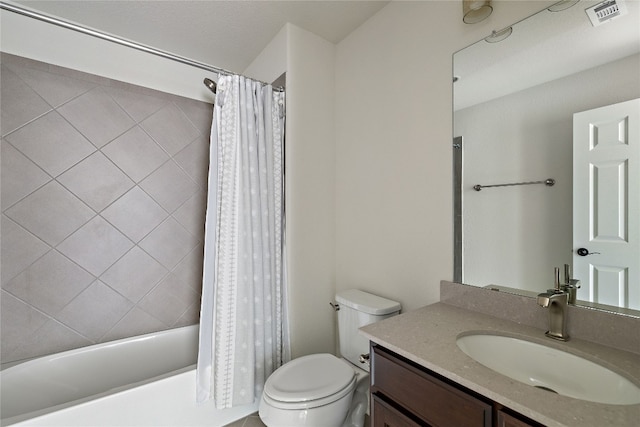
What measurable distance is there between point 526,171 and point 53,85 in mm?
2678

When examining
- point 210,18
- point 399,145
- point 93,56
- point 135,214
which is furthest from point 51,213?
point 399,145

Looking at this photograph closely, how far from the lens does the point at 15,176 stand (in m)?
1.62

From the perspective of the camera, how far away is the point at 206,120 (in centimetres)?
232

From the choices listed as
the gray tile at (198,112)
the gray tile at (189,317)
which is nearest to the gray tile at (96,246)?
the gray tile at (189,317)

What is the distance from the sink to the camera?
71 cm

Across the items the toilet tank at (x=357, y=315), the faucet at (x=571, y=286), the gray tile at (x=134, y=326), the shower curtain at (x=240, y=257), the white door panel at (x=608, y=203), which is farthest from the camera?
the gray tile at (x=134, y=326)

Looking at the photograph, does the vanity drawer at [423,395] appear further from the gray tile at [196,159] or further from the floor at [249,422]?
the gray tile at [196,159]

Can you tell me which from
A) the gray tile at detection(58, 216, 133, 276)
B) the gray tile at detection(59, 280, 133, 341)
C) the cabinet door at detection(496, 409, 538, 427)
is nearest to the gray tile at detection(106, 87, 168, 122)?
the gray tile at detection(58, 216, 133, 276)

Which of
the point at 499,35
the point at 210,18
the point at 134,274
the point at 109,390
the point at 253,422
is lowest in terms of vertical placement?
the point at 253,422

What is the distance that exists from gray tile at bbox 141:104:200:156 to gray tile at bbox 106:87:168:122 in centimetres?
4

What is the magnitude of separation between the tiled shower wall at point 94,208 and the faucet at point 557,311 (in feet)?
7.26

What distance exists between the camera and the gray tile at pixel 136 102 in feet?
6.37

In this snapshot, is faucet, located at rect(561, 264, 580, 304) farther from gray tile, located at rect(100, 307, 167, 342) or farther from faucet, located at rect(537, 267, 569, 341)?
gray tile, located at rect(100, 307, 167, 342)

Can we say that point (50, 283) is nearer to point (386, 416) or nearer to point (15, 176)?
point (15, 176)
